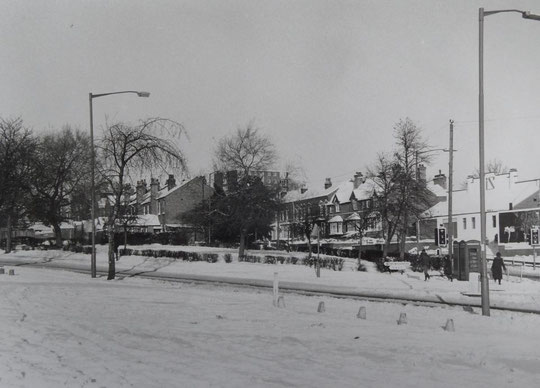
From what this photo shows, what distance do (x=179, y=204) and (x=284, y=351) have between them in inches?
3042

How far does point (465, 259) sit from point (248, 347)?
2139cm

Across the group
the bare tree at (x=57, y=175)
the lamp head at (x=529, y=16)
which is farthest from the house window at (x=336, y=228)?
the lamp head at (x=529, y=16)

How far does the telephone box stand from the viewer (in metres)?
29.3

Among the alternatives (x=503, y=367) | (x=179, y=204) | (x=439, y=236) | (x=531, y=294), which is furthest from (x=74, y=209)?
(x=503, y=367)

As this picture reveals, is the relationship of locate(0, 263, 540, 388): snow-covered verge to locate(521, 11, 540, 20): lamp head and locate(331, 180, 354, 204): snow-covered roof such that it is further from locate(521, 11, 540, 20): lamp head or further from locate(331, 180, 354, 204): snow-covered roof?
locate(331, 180, 354, 204): snow-covered roof

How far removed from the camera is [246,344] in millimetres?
10375

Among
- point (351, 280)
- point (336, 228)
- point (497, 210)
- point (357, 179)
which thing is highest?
point (357, 179)

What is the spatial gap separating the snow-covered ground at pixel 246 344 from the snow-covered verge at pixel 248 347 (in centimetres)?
2

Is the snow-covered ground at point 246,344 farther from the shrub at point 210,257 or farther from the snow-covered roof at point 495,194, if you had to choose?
the snow-covered roof at point 495,194

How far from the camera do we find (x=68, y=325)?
11750 mm

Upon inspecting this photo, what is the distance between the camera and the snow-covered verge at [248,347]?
7895mm

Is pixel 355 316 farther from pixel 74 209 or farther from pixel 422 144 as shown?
pixel 74 209

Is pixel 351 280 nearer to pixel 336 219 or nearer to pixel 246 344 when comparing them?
pixel 246 344

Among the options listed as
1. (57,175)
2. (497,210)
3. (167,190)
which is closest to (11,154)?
(57,175)
